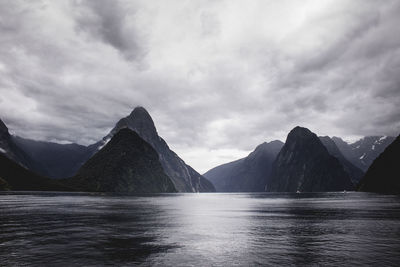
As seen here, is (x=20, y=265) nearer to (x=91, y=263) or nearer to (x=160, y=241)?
(x=91, y=263)

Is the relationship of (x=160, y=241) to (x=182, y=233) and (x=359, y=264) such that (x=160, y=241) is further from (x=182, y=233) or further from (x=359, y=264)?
(x=359, y=264)

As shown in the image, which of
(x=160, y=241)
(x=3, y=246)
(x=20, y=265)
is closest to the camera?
(x=20, y=265)

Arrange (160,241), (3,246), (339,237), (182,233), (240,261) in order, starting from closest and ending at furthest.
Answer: (240,261), (3,246), (160,241), (339,237), (182,233)

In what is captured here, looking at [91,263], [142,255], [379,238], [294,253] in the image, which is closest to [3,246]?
[91,263]

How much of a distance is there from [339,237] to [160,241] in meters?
21.6

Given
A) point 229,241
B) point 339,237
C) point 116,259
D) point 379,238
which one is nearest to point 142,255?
point 116,259

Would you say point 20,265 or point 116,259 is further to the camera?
point 116,259

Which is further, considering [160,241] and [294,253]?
[160,241]

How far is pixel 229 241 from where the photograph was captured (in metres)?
34.2

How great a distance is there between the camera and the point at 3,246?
2892 cm

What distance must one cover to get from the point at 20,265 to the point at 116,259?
6.85 metres

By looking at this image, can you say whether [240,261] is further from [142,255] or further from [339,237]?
[339,237]

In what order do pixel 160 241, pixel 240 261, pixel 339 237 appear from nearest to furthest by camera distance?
pixel 240 261 < pixel 160 241 < pixel 339 237

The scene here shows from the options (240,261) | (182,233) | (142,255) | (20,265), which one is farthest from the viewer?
(182,233)
